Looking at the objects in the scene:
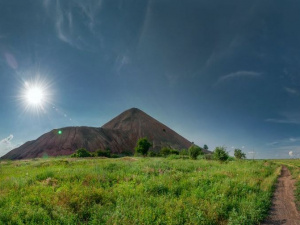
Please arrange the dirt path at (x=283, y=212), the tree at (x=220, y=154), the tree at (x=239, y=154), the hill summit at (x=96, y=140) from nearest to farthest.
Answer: the dirt path at (x=283, y=212) → the tree at (x=220, y=154) → the tree at (x=239, y=154) → the hill summit at (x=96, y=140)

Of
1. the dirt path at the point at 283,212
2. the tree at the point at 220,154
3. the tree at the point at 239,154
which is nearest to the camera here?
the dirt path at the point at 283,212

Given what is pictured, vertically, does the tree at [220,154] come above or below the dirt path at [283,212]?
above

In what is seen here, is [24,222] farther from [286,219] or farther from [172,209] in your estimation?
[286,219]

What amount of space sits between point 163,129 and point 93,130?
62.6m

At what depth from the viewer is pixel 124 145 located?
137375 mm

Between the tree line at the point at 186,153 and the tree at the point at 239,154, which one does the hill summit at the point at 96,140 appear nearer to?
the tree line at the point at 186,153

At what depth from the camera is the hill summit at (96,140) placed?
117812 mm

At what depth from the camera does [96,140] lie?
411 feet

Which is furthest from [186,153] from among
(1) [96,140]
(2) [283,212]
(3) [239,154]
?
(2) [283,212]

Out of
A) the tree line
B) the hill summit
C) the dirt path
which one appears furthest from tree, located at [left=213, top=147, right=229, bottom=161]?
the hill summit

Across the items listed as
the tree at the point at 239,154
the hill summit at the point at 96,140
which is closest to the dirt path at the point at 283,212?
the tree at the point at 239,154

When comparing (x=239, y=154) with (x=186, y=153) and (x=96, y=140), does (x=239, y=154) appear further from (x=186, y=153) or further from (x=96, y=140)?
(x=96, y=140)

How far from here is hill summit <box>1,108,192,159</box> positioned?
117812 mm

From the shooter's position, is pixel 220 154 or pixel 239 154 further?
pixel 239 154
